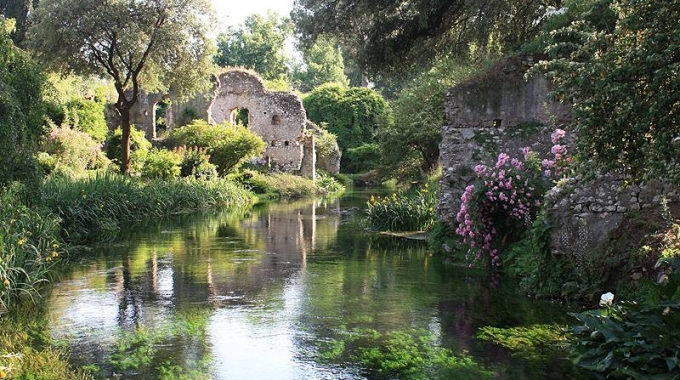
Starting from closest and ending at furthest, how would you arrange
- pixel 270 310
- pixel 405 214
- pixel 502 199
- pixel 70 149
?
pixel 270 310, pixel 502 199, pixel 405 214, pixel 70 149

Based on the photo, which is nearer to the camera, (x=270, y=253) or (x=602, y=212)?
(x=602, y=212)

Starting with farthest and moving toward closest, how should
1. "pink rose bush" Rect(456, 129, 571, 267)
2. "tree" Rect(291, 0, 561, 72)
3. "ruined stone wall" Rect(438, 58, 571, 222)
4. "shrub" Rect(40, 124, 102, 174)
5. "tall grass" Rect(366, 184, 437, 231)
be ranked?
"shrub" Rect(40, 124, 102, 174) < "tall grass" Rect(366, 184, 437, 231) < "tree" Rect(291, 0, 561, 72) < "ruined stone wall" Rect(438, 58, 571, 222) < "pink rose bush" Rect(456, 129, 571, 267)

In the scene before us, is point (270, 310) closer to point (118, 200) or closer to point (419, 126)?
point (118, 200)

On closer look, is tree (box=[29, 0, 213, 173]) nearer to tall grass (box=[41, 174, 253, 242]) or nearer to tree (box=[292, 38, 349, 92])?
tall grass (box=[41, 174, 253, 242])

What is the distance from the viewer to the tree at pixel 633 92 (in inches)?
220

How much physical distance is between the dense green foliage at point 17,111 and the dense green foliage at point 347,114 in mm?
41006

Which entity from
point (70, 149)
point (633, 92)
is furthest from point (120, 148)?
point (633, 92)

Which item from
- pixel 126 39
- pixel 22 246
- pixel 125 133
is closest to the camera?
pixel 22 246

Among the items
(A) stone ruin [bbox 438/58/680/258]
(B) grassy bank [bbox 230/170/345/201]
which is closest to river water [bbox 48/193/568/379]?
(A) stone ruin [bbox 438/58/680/258]

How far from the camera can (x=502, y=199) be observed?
1073 centimetres

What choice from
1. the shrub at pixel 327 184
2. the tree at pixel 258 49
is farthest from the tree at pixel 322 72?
the shrub at pixel 327 184

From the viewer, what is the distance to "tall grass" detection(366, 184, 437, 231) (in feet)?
56.7

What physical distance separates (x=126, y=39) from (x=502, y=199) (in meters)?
14.2

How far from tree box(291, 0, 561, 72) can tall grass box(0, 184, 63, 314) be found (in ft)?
29.2
